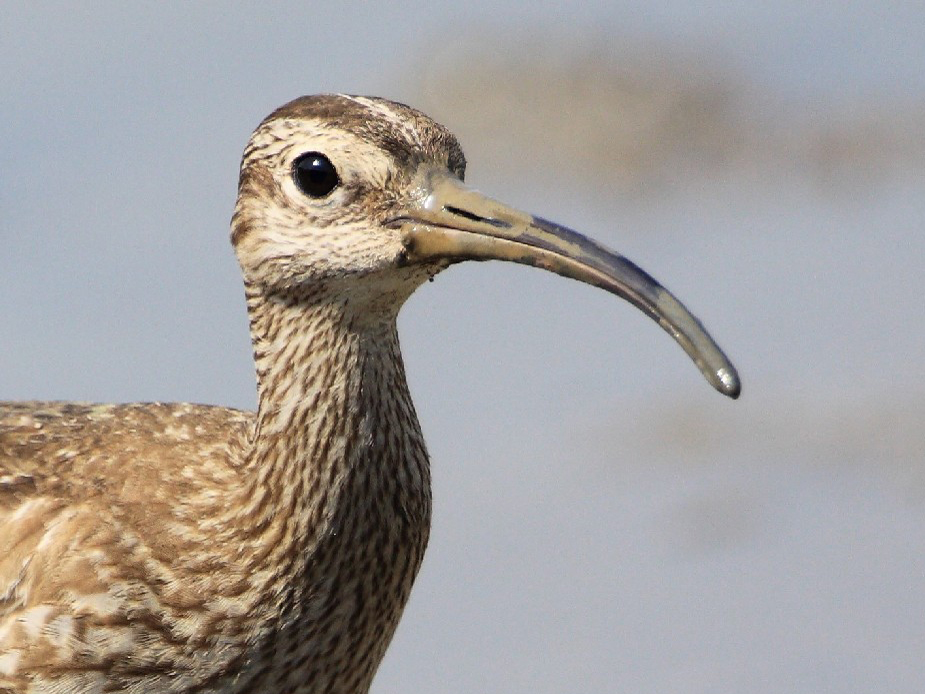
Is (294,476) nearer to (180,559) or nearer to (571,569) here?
(180,559)

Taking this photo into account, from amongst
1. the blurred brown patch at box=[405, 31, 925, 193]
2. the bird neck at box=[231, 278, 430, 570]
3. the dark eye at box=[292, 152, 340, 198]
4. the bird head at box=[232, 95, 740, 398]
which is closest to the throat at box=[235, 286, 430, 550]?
the bird neck at box=[231, 278, 430, 570]

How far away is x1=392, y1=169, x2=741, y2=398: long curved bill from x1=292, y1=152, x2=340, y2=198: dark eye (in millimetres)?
240

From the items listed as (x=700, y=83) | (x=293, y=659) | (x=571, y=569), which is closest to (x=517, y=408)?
(x=571, y=569)

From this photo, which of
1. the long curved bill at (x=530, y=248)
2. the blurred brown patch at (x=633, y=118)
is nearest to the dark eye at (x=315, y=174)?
the long curved bill at (x=530, y=248)

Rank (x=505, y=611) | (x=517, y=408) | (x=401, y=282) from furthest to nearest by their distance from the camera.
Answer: (x=517, y=408), (x=505, y=611), (x=401, y=282)

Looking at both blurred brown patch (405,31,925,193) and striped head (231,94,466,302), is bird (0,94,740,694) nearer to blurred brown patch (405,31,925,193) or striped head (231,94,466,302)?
striped head (231,94,466,302)

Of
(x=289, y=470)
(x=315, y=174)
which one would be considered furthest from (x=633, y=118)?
(x=315, y=174)

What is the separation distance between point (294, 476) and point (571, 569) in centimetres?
506

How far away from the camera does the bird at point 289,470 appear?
22.8 feet

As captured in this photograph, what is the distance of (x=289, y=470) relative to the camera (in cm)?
747

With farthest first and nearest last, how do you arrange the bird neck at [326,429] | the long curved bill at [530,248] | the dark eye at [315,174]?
the bird neck at [326,429]
the dark eye at [315,174]
the long curved bill at [530,248]

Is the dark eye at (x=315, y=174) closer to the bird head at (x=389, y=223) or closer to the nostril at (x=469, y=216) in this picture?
the bird head at (x=389, y=223)

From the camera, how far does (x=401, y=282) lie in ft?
23.1

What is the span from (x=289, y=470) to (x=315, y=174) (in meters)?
1.02
